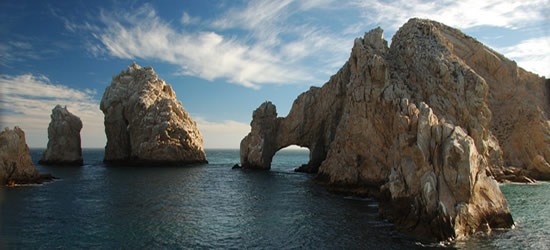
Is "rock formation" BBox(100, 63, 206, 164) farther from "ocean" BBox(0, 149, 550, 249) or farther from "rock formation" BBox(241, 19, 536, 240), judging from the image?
"ocean" BBox(0, 149, 550, 249)

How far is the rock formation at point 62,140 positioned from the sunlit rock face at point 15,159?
36921 millimetres

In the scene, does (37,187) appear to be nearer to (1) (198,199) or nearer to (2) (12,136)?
(2) (12,136)

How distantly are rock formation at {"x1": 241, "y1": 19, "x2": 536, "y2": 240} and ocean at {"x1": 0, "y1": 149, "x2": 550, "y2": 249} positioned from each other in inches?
85.4

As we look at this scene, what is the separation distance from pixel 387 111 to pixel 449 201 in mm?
17054

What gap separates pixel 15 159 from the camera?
44812mm

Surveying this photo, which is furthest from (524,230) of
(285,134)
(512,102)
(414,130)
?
(285,134)

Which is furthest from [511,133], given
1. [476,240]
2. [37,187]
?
[37,187]

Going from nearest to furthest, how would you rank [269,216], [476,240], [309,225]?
[476,240] → [309,225] → [269,216]

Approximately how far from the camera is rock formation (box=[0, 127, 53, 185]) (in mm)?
43062

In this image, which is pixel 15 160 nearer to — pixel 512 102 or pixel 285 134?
pixel 285 134

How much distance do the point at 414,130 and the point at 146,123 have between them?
224 feet

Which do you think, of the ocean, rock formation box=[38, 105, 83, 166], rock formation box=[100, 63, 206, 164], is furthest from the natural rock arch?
rock formation box=[38, 105, 83, 166]

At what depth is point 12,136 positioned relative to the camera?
43.7 meters

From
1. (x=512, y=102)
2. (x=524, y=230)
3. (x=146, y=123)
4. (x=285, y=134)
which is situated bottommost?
(x=524, y=230)
